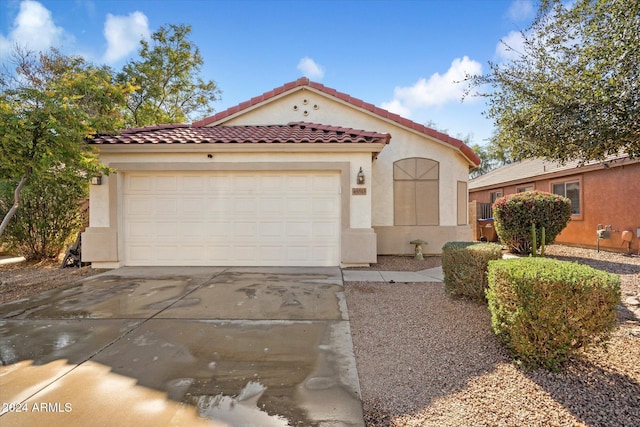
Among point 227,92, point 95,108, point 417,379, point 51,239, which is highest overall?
point 227,92

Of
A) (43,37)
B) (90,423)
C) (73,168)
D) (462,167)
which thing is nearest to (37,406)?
(90,423)

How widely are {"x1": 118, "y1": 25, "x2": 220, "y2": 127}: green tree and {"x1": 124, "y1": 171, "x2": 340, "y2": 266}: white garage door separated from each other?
1258cm

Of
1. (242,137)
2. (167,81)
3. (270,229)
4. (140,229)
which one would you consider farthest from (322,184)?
Answer: (167,81)

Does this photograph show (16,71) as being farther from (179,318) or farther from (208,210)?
(179,318)

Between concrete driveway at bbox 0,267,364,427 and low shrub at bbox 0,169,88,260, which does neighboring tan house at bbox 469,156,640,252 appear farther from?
low shrub at bbox 0,169,88,260

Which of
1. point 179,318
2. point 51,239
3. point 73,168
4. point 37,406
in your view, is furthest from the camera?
point 51,239

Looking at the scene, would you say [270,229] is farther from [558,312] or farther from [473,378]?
[558,312]

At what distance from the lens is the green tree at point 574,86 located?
15.1 ft

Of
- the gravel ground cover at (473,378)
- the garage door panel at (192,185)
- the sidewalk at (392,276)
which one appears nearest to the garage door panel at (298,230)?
the sidewalk at (392,276)

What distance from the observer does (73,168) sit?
6648 mm

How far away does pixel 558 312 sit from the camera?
9.64ft

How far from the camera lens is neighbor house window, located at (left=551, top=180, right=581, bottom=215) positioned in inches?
496

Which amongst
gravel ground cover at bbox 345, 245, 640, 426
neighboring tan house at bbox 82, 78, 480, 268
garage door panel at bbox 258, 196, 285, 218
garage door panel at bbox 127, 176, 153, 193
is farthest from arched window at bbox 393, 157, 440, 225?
garage door panel at bbox 127, 176, 153, 193

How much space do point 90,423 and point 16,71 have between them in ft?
70.5
